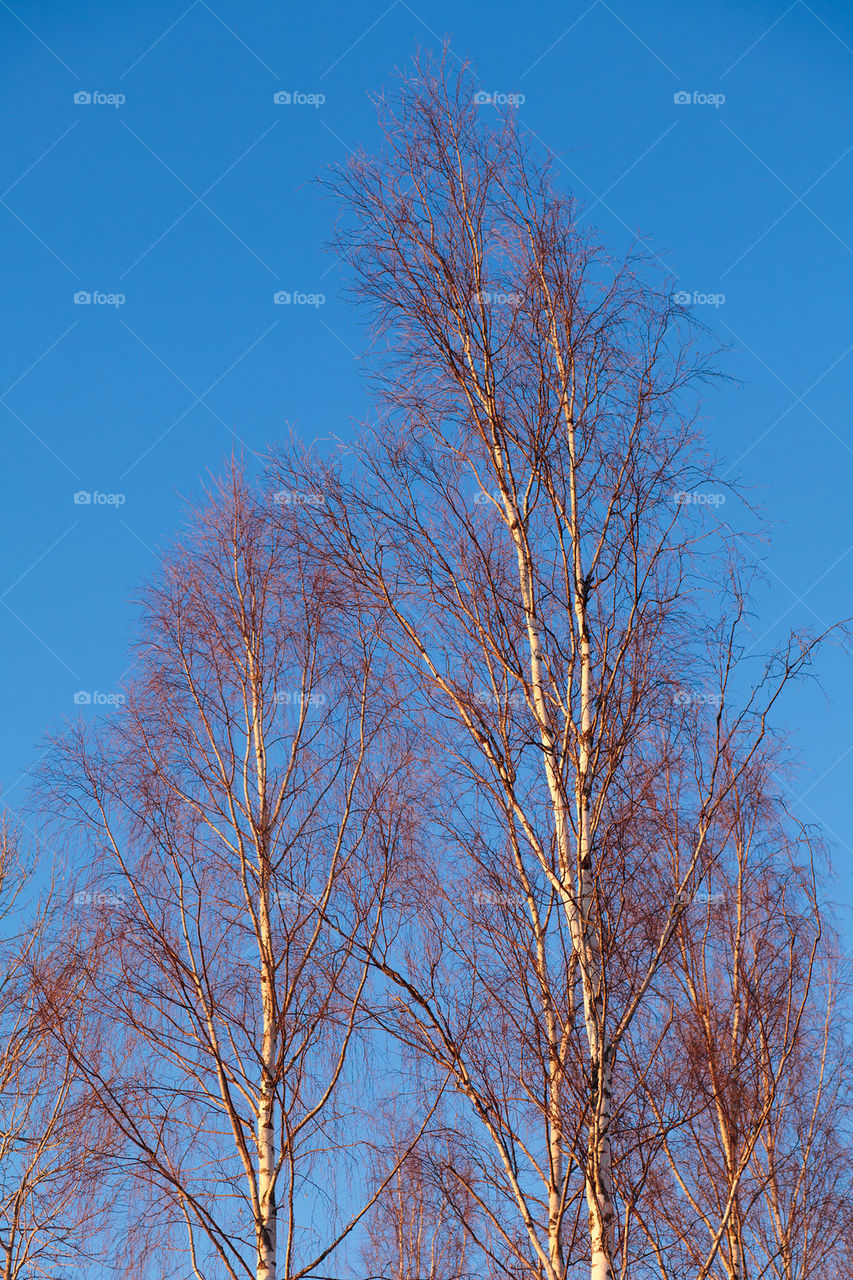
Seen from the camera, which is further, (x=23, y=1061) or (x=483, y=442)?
(x=23, y=1061)

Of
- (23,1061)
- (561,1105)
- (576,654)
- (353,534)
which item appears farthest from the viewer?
(23,1061)

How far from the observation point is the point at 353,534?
7383 millimetres

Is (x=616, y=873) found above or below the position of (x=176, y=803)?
below

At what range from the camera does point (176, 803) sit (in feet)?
34.6

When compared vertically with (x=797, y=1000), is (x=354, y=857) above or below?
above

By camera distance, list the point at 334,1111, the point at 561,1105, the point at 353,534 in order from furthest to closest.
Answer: the point at 334,1111, the point at 353,534, the point at 561,1105

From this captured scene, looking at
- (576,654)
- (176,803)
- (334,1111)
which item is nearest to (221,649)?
(176,803)

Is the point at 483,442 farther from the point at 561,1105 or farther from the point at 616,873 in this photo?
the point at 561,1105

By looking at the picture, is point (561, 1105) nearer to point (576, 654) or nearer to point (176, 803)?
point (576, 654)

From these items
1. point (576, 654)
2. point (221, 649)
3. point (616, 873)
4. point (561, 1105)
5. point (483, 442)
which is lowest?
point (561, 1105)

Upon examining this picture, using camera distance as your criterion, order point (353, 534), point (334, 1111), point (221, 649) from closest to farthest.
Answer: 1. point (353, 534)
2. point (334, 1111)
3. point (221, 649)

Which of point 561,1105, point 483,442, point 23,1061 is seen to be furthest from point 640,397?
point 23,1061

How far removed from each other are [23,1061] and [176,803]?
18.5 feet

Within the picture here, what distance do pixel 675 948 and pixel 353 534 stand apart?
3.29 metres
